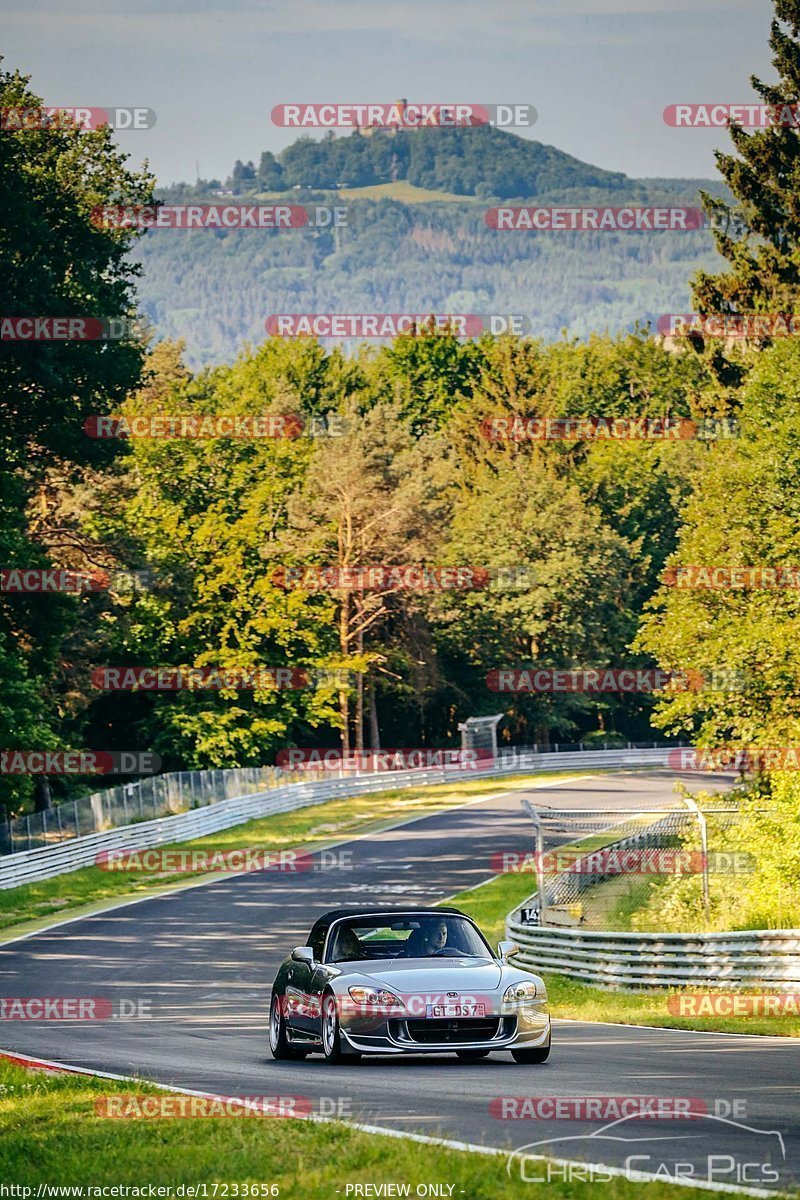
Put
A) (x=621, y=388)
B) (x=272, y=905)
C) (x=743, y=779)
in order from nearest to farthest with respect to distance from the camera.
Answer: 1. (x=272, y=905)
2. (x=743, y=779)
3. (x=621, y=388)

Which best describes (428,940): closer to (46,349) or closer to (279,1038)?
(279,1038)

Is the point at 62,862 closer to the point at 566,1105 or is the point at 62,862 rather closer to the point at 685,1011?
the point at 685,1011

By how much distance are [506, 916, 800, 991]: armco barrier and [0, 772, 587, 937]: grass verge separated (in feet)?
46.1

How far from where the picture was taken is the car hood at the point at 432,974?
44.7 feet

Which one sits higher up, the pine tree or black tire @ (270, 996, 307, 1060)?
the pine tree

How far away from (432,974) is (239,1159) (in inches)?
192

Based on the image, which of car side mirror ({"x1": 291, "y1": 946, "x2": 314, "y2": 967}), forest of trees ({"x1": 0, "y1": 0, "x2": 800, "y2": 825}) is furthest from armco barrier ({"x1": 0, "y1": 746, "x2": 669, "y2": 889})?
car side mirror ({"x1": 291, "y1": 946, "x2": 314, "y2": 967})

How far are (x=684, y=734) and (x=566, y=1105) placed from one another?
89018mm

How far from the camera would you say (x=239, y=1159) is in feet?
29.7

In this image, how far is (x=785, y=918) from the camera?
79.0 feet

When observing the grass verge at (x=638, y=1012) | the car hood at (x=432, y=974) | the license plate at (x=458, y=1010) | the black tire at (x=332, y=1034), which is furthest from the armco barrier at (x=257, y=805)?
the license plate at (x=458, y=1010)

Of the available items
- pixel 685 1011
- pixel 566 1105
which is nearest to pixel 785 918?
pixel 685 1011

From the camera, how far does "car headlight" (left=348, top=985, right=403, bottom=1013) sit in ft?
44.7

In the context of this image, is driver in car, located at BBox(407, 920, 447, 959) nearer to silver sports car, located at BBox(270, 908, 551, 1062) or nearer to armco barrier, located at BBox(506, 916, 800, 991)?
silver sports car, located at BBox(270, 908, 551, 1062)
